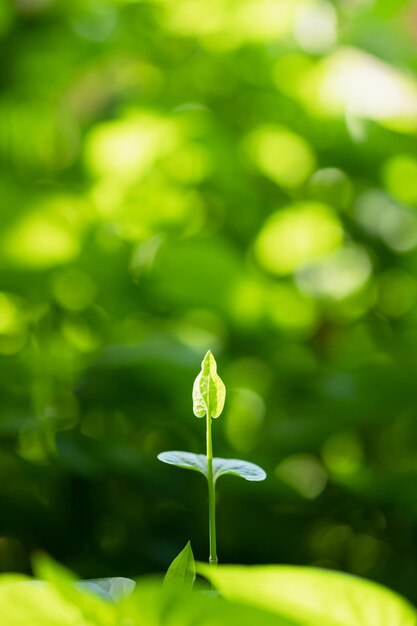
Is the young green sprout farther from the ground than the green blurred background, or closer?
farther from the ground

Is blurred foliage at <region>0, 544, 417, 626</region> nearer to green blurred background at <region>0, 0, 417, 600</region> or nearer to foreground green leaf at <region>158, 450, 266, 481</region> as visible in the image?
foreground green leaf at <region>158, 450, 266, 481</region>

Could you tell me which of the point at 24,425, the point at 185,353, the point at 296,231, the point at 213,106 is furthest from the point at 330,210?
the point at 24,425

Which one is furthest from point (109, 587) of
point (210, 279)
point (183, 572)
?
point (210, 279)

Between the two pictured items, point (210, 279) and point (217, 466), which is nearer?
point (217, 466)

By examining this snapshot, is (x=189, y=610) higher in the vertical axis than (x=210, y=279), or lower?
higher

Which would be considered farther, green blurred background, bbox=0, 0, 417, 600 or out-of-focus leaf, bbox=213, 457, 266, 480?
green blurred background, bbox=0, 0, 417, 600

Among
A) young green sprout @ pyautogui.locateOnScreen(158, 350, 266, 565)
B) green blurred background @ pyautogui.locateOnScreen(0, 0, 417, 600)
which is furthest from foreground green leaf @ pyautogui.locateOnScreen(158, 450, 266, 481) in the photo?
green blurred background @ pyautogui.locateOnScreen(0, 0, 417, 600)

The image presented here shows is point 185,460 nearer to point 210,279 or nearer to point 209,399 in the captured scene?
point 209,399
